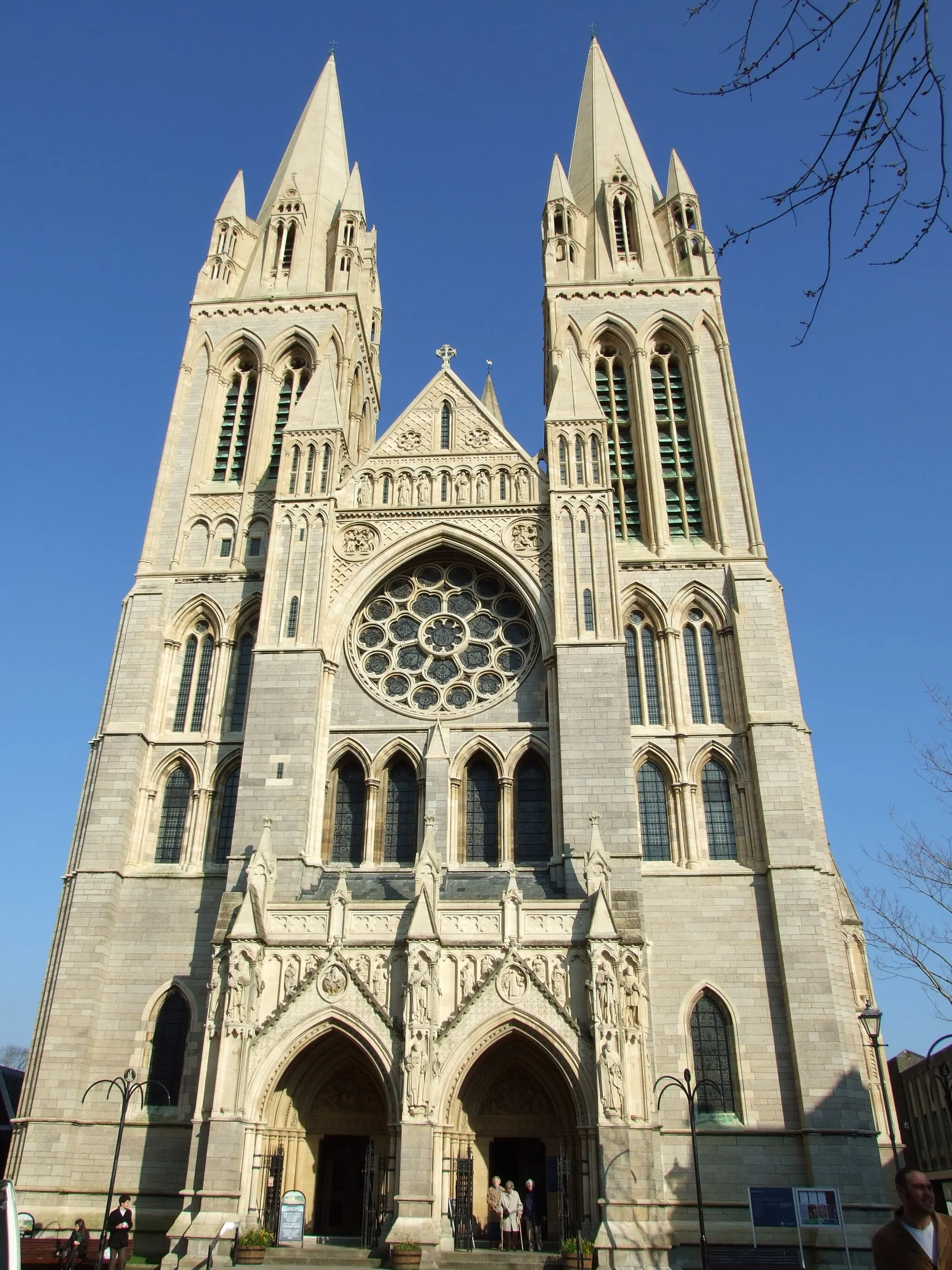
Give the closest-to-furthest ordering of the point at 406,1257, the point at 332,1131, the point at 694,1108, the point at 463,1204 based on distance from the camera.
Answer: the point at 406,1257
the point at 694,1108
the point at 463,1204
the point at 332,1131

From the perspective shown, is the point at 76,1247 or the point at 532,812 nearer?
the point at 76,1247

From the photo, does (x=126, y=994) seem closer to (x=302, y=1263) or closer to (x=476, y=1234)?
(x=302, y=1263)

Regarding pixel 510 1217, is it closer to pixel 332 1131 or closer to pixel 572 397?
pixel 332 1131

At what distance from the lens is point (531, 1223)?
18109 mm

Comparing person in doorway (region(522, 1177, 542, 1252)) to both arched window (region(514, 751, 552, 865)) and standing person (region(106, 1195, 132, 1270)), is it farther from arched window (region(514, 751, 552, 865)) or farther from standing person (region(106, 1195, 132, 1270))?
standing person (region(106, 1195, 132, 1270))

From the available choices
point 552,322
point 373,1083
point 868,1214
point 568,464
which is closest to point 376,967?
point 373,1083

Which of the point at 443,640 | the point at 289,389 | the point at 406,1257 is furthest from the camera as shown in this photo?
the point at 289,389

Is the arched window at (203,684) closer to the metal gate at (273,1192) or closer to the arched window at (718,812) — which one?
the metal gate at (273,1192)

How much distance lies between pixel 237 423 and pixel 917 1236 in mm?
28270

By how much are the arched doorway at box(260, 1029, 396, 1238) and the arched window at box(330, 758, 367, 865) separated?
4354 mm

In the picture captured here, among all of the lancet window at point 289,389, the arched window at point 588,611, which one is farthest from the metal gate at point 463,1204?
the lancet window at point 289,389

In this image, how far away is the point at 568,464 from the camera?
25.9m

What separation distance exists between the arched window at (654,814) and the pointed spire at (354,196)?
21687mm

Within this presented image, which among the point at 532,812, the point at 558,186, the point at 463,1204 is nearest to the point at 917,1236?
the point at 463,1204
